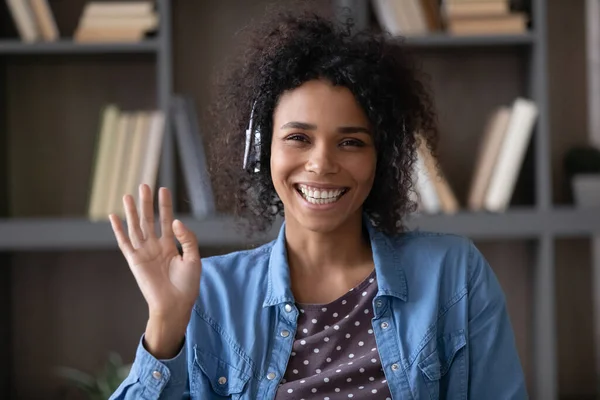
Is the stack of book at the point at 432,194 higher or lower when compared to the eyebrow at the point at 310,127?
lower

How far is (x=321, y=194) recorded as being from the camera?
1354 millimetres

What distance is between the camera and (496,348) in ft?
4.46

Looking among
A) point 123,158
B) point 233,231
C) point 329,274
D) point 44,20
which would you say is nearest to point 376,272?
point 329,274

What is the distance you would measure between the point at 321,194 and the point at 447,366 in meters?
0.36

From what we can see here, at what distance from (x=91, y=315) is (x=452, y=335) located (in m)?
1.58

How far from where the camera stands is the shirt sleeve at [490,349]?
134 cm

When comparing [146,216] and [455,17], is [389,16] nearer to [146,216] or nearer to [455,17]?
[455,17]

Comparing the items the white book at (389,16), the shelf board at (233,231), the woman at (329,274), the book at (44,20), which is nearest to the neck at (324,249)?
the woman at (329,274)

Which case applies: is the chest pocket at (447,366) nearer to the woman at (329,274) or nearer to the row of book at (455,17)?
the woman at (329,274)

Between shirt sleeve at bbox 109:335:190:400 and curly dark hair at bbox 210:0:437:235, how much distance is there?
408 millimetres

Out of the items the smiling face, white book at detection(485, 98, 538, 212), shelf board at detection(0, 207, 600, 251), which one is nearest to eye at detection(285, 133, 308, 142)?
the smiling face

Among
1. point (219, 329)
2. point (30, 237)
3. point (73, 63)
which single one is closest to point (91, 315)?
point (30, 237)

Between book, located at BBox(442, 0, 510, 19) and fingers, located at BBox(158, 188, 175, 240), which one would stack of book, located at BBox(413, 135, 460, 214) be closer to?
book, located at BBox(442, 0, 510, 19)

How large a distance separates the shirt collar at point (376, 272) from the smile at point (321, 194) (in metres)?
0.13
